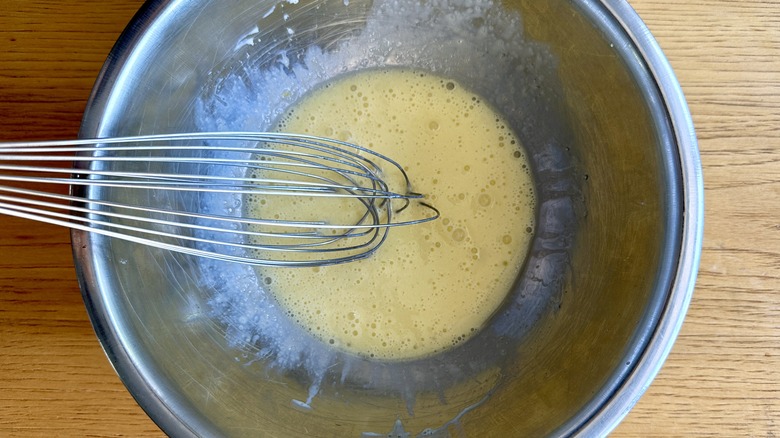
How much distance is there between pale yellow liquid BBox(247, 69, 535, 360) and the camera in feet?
3.20

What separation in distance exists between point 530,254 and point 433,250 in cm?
16

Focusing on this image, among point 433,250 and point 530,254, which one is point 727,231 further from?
point 433,250

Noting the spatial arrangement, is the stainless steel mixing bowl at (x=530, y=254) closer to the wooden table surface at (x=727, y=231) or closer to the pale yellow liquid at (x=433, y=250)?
the pale yellow liquid at (x=433, y=250)

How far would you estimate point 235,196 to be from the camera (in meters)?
1.00

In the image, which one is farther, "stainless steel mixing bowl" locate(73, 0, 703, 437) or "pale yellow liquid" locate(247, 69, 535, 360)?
"pale yellow liquid" locate(247, 69, 535, 360)

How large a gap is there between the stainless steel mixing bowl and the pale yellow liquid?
3 centimetres

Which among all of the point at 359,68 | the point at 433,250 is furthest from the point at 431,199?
the point at 359,68

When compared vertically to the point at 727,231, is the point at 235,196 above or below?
above

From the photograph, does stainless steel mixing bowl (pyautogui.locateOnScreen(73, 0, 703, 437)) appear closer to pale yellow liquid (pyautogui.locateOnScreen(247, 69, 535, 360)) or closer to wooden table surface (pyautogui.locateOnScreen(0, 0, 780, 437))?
pale yellow liquid (pyautogui.locateOnScreen(247, 69, 535, 360))

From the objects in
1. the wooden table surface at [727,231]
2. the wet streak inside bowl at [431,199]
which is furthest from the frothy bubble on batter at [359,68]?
the wooden table surface at [727,231]

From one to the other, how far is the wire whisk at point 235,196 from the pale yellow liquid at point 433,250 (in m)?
0.03

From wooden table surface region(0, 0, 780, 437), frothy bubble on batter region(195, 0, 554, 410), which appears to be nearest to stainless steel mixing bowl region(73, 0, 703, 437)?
frothy bubble on batter region(195, 0, 554, 410)

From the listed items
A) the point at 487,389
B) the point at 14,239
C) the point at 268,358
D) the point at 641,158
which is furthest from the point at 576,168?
the point at 14,239

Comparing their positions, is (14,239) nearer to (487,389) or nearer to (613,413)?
(487,389)
